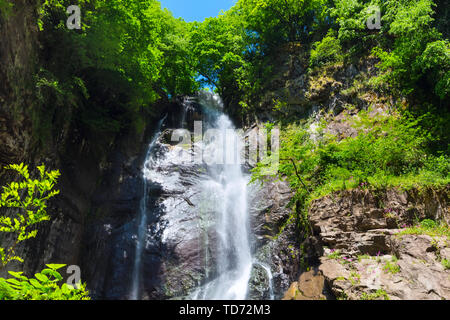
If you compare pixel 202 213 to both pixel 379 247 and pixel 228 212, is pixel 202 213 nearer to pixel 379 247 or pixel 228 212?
pixel 228 212

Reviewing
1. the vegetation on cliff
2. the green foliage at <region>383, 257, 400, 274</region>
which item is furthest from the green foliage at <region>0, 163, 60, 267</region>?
the green foliage at <region>383, 257, 400, 274</region>

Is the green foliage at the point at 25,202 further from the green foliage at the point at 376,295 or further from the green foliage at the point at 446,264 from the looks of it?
the green foliage at the point at 446,264

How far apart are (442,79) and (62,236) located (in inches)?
523

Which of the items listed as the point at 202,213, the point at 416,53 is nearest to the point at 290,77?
the point at 416,53

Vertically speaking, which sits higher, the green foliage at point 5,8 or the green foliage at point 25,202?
the green foliage at point 5,8

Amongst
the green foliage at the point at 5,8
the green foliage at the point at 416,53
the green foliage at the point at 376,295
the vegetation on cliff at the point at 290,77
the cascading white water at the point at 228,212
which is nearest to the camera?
the green foliage at the point at 376,295

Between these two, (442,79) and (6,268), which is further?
(442,79)

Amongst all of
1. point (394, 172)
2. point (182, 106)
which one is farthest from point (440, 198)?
point (182, 106)

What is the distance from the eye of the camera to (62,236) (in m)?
10.0

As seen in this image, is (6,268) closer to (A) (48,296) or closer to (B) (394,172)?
(A) (48,296)

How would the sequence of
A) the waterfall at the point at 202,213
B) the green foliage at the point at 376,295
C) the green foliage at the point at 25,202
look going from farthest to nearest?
the waterfall at the point at 202,213
the green foliage at the point at 376,295
the green foliage at the point at 25,202

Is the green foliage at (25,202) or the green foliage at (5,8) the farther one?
the green foliage at (5,8)

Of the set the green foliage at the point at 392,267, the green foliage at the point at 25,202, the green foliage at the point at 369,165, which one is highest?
the green foliage at the point at 369,165

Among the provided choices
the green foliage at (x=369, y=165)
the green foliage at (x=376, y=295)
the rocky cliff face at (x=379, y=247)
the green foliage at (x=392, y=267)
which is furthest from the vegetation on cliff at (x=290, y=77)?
the green foliage at (x=376, y=295)
